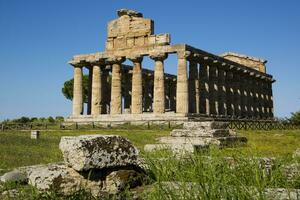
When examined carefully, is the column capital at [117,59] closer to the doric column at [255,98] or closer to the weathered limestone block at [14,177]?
the doric column at [255,98]

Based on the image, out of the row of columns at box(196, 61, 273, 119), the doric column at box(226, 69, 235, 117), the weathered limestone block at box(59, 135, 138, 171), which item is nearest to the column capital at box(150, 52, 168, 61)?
the row of columns at box(196, 61, 273, 119)

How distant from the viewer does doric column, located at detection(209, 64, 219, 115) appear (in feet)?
151

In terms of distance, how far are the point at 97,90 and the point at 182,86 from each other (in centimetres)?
1104

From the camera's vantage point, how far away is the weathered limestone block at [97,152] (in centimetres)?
679

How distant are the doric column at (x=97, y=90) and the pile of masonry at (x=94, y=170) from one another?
38788mm

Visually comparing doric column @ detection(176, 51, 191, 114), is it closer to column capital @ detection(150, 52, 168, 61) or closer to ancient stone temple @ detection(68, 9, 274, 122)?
ancient stone temple @ detection(68, 9, 274, 122)

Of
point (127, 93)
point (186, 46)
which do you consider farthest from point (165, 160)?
point (127, 93)

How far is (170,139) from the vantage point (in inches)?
712

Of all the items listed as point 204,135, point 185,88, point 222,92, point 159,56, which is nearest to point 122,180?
point 204,135

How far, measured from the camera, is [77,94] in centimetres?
4812

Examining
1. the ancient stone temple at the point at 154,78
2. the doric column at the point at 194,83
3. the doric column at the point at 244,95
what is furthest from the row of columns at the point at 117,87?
the doric column at the point at 244,95

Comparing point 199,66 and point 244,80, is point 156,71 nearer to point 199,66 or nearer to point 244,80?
point 199,66

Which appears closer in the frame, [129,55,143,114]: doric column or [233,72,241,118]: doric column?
[129,55,143,114]: doric column

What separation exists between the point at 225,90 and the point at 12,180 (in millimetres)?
43409
